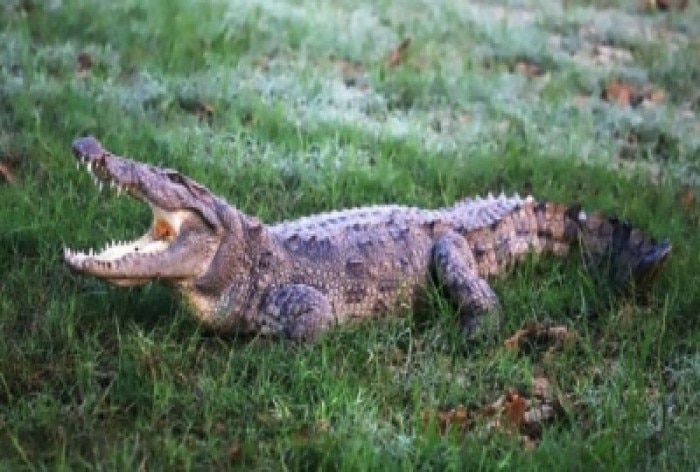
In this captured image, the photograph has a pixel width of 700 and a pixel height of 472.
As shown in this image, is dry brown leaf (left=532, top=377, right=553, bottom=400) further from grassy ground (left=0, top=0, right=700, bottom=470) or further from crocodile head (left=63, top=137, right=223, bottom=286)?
crocodile head (left=63, top=137, right=223, bottom=286)

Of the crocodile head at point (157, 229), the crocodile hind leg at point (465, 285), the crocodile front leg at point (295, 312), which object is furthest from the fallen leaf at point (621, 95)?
the crocodile head at point (157, 229)

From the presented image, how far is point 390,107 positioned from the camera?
7676mm

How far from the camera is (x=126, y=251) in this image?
423 centimetres

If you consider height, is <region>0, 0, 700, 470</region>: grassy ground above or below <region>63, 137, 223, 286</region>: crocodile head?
below

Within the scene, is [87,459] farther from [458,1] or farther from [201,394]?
[458,1]

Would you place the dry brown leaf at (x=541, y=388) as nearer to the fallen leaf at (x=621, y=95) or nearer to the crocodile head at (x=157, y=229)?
the crocodile head at (x=157, y=229)

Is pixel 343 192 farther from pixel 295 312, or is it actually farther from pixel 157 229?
pixel 157 229

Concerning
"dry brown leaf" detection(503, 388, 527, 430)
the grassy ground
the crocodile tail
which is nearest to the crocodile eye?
the grassy ground

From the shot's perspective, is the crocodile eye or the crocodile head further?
the crocodile eye

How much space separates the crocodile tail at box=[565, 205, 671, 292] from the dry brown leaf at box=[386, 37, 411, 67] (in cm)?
334

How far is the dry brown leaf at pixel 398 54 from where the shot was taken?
335 inches

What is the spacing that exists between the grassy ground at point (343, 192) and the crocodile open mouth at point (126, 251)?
0.23 m

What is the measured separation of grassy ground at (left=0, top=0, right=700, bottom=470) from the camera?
142 inches

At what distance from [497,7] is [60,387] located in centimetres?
801
